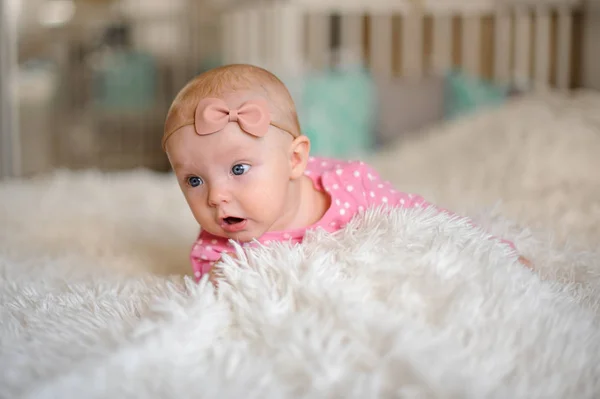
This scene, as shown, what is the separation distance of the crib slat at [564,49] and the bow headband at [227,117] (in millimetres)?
1793

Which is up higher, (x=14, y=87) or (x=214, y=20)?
(x=214, y=20)

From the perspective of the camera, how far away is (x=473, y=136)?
186 centimetres

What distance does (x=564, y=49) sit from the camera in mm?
2275

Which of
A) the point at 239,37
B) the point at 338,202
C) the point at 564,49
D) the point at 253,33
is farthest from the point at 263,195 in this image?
the point at 239,37

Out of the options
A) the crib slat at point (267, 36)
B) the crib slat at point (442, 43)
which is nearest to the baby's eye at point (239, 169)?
the crib slat at point (267, 36)

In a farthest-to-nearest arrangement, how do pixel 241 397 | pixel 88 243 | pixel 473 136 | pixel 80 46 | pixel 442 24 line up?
pixel 80 46
pixel 442 24
pixel 473 136
pixel 88 243
pixel 241 397

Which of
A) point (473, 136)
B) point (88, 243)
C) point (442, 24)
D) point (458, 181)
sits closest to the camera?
point (88, 243)

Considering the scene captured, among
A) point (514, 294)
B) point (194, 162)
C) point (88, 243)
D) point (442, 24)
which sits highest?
point (442, 24)

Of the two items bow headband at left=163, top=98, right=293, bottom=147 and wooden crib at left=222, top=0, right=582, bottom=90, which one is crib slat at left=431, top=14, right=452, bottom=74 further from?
bow headband at left=163, top=98, right=293, bottom=147

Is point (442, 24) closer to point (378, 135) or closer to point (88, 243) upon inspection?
point (378, 135)

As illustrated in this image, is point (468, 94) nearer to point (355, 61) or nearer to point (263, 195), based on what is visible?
point (355, 61)

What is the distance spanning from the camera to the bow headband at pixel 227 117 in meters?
0.78

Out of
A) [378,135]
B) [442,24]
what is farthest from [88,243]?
[442,24]

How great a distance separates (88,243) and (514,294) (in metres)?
0.85
